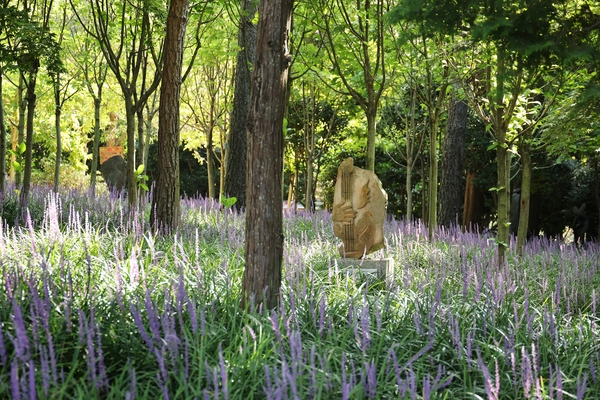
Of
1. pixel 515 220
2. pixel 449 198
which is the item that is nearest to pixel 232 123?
pixel 449 198

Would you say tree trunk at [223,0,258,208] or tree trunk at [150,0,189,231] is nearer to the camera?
tree trunk at [150,0,189,231]

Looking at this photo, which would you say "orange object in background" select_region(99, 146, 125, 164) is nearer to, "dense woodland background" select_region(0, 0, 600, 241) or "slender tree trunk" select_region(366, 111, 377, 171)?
"dense woodland background" select_region(0, 0, 600, 241)

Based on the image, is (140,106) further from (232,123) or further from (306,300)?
(306,300)

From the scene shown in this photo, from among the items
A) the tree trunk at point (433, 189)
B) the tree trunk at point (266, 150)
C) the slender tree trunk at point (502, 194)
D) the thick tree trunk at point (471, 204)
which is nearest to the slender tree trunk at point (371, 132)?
the slender tree trunk at point (502, 194)

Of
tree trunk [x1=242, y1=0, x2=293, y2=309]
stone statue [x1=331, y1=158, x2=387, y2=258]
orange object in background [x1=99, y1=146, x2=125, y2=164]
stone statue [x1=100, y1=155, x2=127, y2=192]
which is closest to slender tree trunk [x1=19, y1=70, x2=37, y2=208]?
stone statue [x1=331, y1=158, x2=387, y2=258]

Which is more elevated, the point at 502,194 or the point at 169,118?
the point at 169,118

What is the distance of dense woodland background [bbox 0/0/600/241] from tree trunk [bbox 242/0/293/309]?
16 centimetres

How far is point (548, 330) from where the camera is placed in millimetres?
4082

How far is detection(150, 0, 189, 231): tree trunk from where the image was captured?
6.93 metres

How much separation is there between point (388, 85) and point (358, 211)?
214 centimetres

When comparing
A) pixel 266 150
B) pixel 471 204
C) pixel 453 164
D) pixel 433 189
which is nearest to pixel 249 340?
pixel 266 150

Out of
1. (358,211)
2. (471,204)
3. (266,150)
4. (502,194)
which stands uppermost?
(266,150)

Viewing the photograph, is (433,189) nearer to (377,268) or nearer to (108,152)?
(377,268)

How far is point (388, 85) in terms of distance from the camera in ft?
25.4
